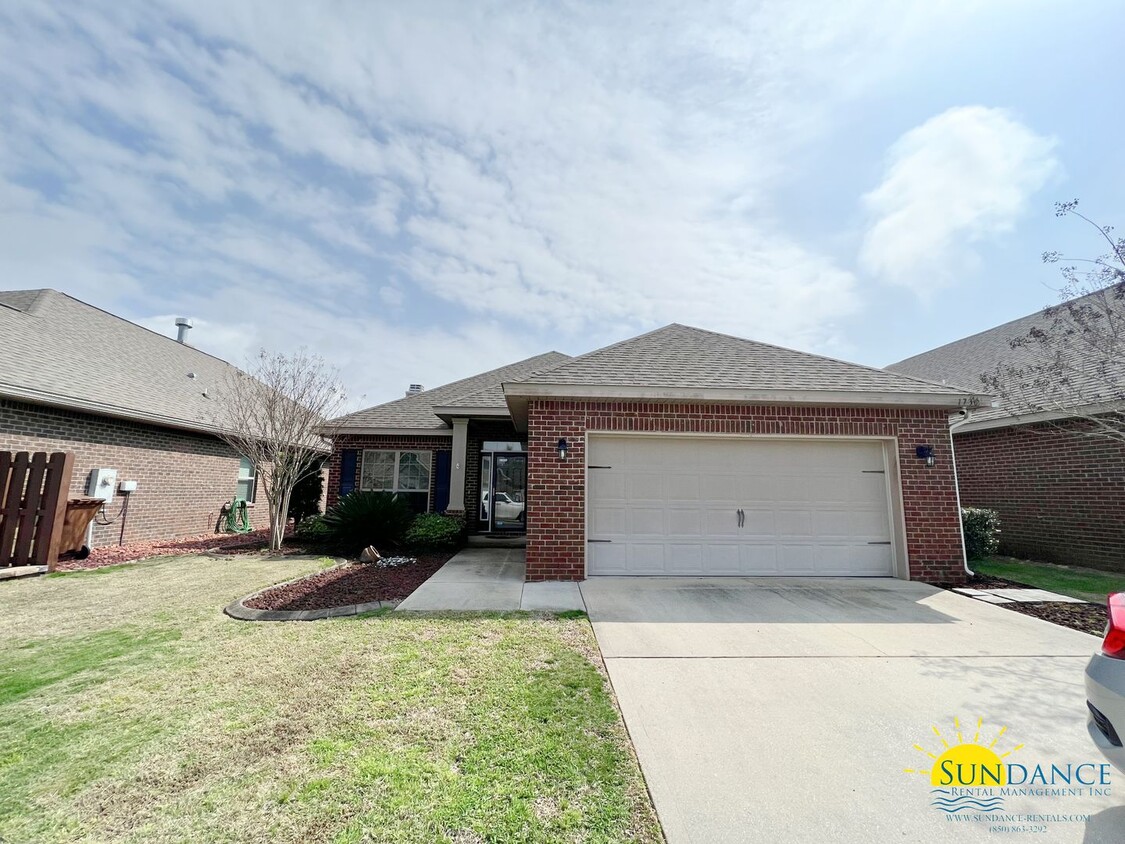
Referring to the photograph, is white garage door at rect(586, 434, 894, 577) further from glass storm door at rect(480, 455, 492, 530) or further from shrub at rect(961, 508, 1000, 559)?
glass storm door at rect(480, 455, 492, 530)

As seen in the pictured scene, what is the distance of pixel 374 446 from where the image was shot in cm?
1267

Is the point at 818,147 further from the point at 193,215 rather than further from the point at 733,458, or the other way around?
the point at 193,215

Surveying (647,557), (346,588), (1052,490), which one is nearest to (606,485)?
(647,557)

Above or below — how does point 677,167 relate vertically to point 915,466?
above

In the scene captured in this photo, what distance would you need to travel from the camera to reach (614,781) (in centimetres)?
238

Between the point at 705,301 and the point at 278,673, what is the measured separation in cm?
1081

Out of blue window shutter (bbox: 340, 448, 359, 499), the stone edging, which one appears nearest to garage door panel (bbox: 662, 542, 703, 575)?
the stone edging

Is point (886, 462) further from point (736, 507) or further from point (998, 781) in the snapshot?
point (998, 781)

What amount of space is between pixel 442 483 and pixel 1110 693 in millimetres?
11747

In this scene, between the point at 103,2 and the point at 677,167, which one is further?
the point at 677,167

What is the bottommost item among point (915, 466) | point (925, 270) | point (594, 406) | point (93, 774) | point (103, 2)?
point (93, 774)

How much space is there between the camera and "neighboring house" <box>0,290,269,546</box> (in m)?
8.24

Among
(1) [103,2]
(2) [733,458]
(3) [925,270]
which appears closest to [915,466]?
(2) [733,458]

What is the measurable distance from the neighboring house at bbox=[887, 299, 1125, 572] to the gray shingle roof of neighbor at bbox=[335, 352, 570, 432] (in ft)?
31.9
